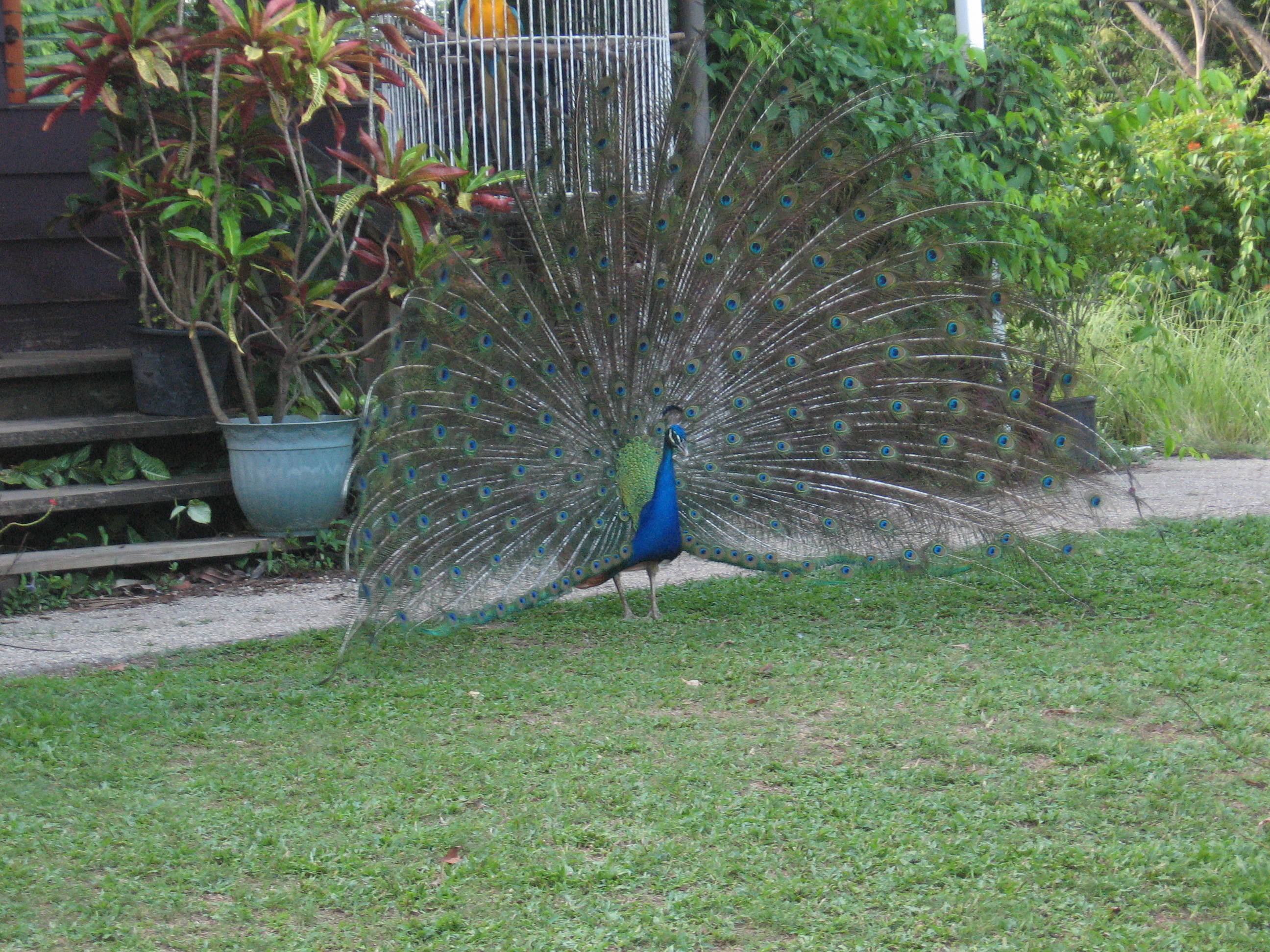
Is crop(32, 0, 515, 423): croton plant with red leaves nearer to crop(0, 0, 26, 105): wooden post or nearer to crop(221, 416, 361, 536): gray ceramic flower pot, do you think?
crop(221, 416, 361, 536): gray ceramic flower pot

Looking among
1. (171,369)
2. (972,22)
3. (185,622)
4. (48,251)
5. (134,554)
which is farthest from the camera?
(972,22)

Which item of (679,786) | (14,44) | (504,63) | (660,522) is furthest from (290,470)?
(679,786)

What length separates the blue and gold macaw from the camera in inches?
276

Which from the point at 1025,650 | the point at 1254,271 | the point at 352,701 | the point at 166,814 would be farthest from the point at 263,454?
the point at 1254,271

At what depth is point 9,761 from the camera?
402 centimetres

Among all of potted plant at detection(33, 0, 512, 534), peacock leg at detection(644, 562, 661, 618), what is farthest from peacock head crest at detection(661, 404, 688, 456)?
potted plant at detection(33, 0, 512, 534)

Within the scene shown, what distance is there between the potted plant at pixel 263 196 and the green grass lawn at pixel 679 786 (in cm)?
150

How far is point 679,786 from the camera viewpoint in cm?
374

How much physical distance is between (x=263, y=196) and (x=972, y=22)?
4984 millimetres

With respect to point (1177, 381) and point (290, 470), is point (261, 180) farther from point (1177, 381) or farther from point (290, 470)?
point (1177, 381)

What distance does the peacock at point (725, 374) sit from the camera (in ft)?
17.1

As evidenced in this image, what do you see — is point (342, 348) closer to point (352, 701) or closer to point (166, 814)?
point (352, 701)

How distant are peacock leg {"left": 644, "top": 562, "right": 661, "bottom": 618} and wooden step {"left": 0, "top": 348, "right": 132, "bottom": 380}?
3152mm

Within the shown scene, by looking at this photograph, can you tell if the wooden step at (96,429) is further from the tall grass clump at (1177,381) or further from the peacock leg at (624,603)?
the tall grass clump at (1177,381)
